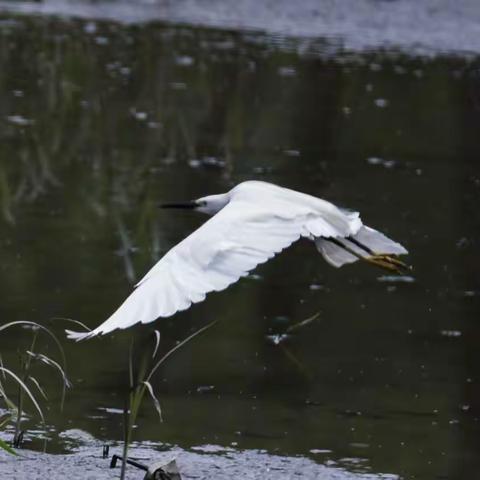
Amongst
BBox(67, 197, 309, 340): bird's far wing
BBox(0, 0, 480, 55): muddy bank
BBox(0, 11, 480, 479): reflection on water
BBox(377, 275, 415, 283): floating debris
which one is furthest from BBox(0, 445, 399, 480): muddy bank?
BBox(0, 0, 480, 55): muddy bank

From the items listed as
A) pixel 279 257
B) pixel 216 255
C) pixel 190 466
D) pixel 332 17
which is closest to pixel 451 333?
pixel 279 257

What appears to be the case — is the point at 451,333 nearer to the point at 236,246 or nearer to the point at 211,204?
the point at 211,204

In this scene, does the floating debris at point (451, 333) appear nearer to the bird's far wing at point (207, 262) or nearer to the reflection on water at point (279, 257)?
the reflection on water at point (279, 257)

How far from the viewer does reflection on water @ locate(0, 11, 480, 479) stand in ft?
17.7

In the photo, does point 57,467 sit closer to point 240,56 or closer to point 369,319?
point 369,319

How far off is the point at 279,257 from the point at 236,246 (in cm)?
357

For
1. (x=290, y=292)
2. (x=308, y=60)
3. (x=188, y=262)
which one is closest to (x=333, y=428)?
(x=188, y=262)

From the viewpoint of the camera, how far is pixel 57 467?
477 cm

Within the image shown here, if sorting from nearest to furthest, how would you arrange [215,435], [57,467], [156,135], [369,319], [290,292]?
[57,467]
[215,435]
[369,319]
[290,292]
[156,135]

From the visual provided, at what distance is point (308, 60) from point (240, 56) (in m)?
0.77

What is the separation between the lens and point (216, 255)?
4.23 m

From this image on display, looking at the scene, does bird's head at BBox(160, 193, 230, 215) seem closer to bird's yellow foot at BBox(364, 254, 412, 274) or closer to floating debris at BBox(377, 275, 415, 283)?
bird's yellow foot at BBox(364, 254, 412, 274)

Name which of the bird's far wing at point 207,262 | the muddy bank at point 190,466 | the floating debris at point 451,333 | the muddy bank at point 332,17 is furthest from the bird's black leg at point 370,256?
the muddy bank at point 332,17

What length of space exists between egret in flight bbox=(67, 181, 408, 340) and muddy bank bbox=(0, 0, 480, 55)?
41.7 ft
